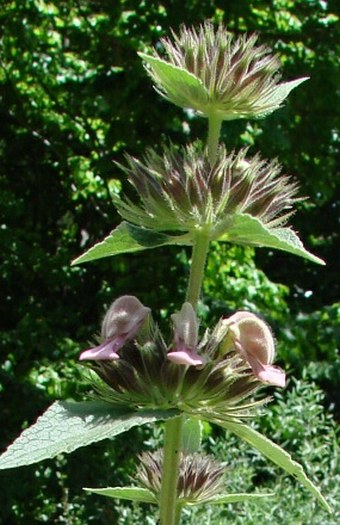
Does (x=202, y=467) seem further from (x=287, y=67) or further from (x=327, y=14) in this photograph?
(x=327, y=14)

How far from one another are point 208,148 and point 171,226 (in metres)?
0.09

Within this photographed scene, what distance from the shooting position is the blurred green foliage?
3078 mm

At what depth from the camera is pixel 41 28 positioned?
12.3ft

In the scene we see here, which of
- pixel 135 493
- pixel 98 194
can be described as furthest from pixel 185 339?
pixel 98 194

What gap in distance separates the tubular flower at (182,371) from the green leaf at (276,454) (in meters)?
0.02

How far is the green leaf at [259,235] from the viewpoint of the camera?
0.78 metres

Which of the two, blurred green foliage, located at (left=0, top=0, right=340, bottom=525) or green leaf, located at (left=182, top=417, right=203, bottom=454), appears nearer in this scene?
green leaf, located at (left=182, top=417, right=203, bottom=454)

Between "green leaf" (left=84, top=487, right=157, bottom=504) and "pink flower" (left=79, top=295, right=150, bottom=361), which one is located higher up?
"pink flower" (left=79, top=295, right=150, bottom=361)

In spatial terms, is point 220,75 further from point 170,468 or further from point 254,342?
point 170,468

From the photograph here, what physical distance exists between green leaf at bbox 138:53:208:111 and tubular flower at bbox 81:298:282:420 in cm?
22

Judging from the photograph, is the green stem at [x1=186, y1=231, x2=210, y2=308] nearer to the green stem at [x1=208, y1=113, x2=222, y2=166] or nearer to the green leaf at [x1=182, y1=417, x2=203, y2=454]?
the green stem at [x1=208, y1=113, x2=222, y2=166]

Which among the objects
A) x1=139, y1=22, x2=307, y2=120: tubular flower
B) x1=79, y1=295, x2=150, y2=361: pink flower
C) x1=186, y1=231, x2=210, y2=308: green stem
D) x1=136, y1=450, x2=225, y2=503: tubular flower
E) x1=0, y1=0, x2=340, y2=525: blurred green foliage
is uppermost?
x1=0, y1=0, x2=340, y2=525: blurred green foliage

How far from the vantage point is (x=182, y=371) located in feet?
2.72

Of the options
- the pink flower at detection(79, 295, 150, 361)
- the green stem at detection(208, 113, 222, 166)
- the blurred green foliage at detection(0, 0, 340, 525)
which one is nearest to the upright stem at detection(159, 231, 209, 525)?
the pink flower at detection(79, 295, 150, 361)
